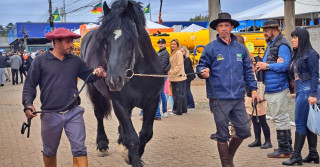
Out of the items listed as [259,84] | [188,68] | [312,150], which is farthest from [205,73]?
[188,68]

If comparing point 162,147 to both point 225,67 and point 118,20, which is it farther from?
point 118,20

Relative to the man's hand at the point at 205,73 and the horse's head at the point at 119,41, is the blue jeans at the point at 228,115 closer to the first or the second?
the man's hand at the point at 205,73

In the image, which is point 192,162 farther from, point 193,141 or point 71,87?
point 71,87

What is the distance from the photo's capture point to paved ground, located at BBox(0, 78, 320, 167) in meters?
6.49

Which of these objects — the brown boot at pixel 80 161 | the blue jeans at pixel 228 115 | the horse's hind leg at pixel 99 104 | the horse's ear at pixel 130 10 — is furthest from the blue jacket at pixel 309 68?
the horse's hind leg at pixel 99 104

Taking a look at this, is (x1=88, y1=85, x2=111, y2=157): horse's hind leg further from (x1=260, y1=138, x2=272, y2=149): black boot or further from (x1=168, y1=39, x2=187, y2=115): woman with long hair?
(x1=168, y1=39, x2=187, y2=115): woman with long hair

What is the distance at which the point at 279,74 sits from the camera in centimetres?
650

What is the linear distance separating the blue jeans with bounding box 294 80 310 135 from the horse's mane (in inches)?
96.3

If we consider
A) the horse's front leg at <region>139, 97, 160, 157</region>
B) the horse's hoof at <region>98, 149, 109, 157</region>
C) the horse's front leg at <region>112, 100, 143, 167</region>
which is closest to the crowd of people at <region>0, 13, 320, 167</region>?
the horse's front leg at <region>139, 97, 160, 157</region>

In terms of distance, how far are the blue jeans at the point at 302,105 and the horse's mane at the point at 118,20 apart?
2.45 meters

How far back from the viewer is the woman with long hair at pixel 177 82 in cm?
1092

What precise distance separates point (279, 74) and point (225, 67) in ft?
5.05

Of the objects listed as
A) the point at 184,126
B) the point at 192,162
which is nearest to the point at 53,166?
the point at 192,162

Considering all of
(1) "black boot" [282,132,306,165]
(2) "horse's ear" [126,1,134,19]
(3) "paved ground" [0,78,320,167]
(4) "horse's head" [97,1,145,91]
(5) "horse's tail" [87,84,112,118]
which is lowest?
(3) "paved ground" [0,78,320,167]
